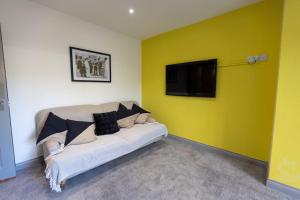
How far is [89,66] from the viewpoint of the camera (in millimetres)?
2816

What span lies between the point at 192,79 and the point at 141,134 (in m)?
1.47

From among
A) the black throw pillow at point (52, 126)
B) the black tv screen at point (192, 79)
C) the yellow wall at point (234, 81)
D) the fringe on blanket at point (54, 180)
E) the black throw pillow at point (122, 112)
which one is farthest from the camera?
the black throw pillow at point (122, 112)

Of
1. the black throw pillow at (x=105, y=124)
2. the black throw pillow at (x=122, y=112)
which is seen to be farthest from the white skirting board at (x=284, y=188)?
A: the black throw pillow at (x=122, y=112)

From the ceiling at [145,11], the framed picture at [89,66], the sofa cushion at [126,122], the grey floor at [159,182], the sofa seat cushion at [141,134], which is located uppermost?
the ceiling at [145,11]

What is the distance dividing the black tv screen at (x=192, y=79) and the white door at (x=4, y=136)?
274cm

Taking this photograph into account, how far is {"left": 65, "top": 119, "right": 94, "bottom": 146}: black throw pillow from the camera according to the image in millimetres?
1991

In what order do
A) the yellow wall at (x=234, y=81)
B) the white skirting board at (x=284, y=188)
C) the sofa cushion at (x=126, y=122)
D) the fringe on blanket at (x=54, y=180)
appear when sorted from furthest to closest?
the sofa cushion at (x=126, y=122)
the yellow wall at (x=234, y=81)
the white skirting board at (x=284, y=188)
the fringe on blanket at (x=54, y=180)

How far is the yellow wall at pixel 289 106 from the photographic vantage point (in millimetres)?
1556

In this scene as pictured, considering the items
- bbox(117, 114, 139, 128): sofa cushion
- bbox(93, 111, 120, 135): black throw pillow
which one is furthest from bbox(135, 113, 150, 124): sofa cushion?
bbox(93, 111, 120, 135): black throw pillow

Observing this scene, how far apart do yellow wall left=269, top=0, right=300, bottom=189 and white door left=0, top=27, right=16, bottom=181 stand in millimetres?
3360

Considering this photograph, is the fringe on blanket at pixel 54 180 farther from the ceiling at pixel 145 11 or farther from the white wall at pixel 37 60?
the ceiling at pixel 145 11

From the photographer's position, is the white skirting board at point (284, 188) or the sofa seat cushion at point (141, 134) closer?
the white skirting board at point (284, 188)

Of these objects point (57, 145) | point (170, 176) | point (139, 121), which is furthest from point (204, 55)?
point (57, 145)

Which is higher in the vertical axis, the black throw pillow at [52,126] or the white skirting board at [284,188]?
the black throw pillow at [52,126]
